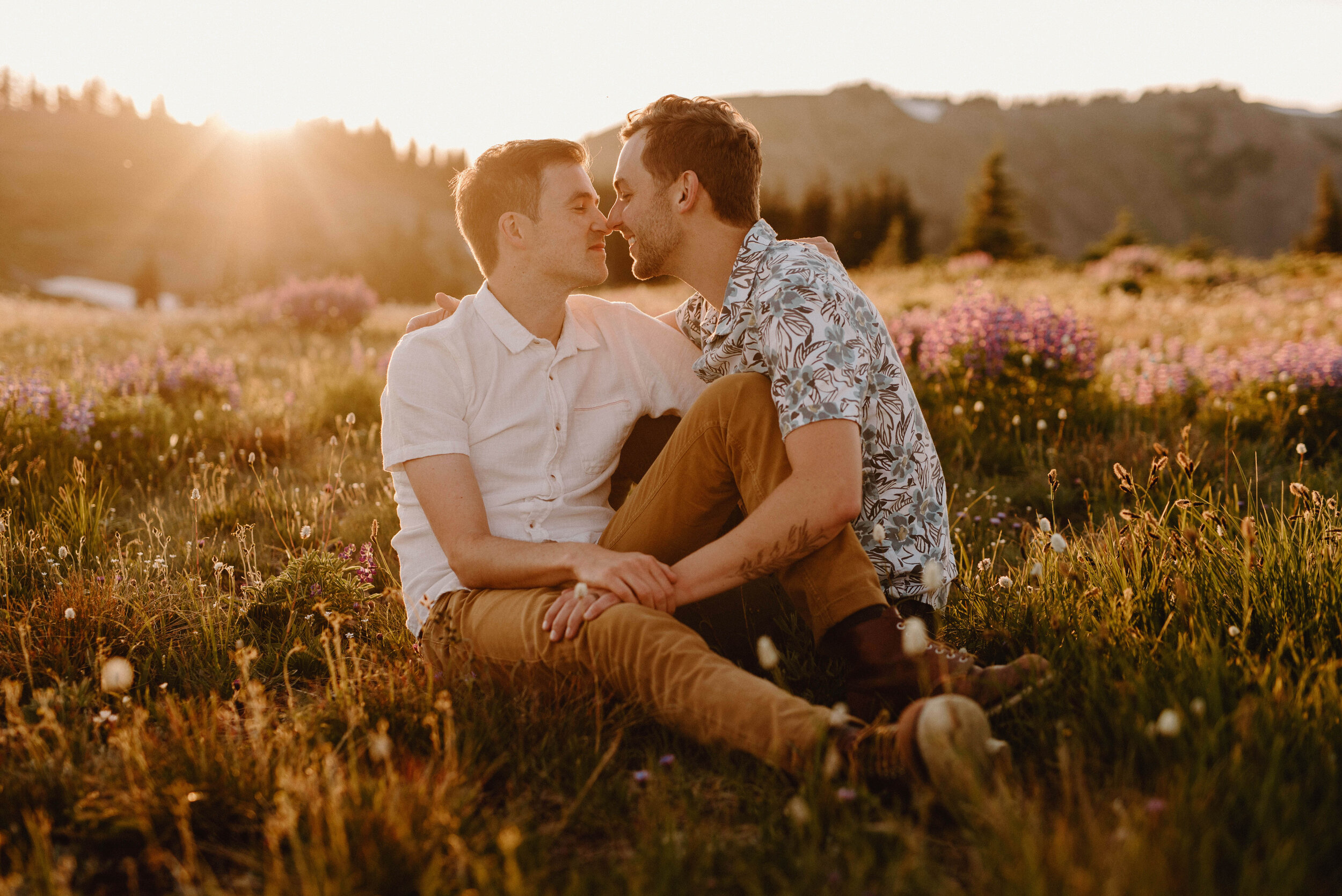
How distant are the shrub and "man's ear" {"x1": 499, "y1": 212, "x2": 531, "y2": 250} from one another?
35.3 feet

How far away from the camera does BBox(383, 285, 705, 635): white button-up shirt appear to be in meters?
3.03

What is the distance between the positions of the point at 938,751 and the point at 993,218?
37443 mm

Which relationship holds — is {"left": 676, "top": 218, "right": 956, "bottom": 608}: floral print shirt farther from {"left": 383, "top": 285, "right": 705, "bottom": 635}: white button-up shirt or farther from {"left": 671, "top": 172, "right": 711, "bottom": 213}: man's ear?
{"left": 383, "top": 285, "right": 705, "bottom": 635}: white button-up shirt

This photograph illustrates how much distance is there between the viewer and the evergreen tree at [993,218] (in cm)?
3475

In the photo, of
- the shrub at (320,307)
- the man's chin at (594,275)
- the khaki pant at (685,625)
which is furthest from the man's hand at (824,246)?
the shrub at (320,307)

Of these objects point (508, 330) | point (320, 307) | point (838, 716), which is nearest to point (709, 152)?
point (508, 330)

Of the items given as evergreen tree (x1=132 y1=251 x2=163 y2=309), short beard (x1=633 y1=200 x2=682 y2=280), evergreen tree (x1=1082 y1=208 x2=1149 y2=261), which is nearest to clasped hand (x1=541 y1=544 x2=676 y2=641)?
short beard (x1=633 y1=200 x2=682 y2=280)

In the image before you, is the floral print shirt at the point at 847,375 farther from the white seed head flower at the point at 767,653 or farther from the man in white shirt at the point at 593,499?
the white seed head flower at the point at 767,653

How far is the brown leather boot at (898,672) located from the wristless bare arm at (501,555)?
24.5 inches

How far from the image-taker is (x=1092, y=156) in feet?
456

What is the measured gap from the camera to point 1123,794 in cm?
191

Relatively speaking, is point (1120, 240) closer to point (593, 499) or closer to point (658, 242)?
point (658, 242)

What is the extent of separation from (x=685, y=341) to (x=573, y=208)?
776mm

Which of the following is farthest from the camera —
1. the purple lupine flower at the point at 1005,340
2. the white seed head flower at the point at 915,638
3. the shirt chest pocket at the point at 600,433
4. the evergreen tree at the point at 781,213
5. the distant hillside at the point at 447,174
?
the distant hillside at the point at 447,174
